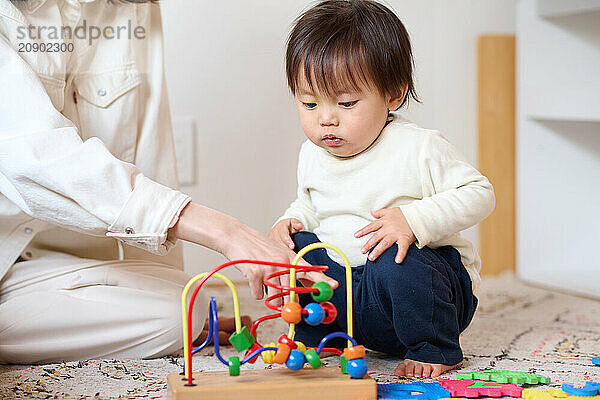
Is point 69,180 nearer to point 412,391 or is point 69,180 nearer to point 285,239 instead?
point 285,239

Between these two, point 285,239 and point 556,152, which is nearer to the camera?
point 285,239

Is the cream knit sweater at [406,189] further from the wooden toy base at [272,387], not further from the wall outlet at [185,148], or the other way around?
the wall outlet at [185,148]

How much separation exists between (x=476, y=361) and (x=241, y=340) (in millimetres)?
451

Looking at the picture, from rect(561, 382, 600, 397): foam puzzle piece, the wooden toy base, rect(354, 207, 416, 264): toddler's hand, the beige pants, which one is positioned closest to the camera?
Answer: the wooden toy base

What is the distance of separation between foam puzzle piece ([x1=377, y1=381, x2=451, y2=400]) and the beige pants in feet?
1.24

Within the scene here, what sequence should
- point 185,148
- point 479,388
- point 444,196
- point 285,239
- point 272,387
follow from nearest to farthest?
point 272,387 < point 479,388 < point 444,196 < point 285,239 < point 185,148

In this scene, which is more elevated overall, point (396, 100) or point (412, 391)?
point (396, 100)

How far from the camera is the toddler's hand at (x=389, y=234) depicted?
1.07 metres

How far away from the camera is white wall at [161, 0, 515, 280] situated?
1895 mm

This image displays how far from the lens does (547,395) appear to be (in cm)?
97

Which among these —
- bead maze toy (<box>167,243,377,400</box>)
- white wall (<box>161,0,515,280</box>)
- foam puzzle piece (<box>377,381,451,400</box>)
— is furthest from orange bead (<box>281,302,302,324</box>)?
white wall (<box>161,0,515,280</box>)

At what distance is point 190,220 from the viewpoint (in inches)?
39.3

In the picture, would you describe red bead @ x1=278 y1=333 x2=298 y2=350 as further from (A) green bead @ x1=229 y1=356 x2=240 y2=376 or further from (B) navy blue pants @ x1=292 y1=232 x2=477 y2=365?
(B) navy blue pants @ x1=292 y1=232 x2=477 y2=365

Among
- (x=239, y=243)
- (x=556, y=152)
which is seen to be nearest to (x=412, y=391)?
(x=239, y=243)
